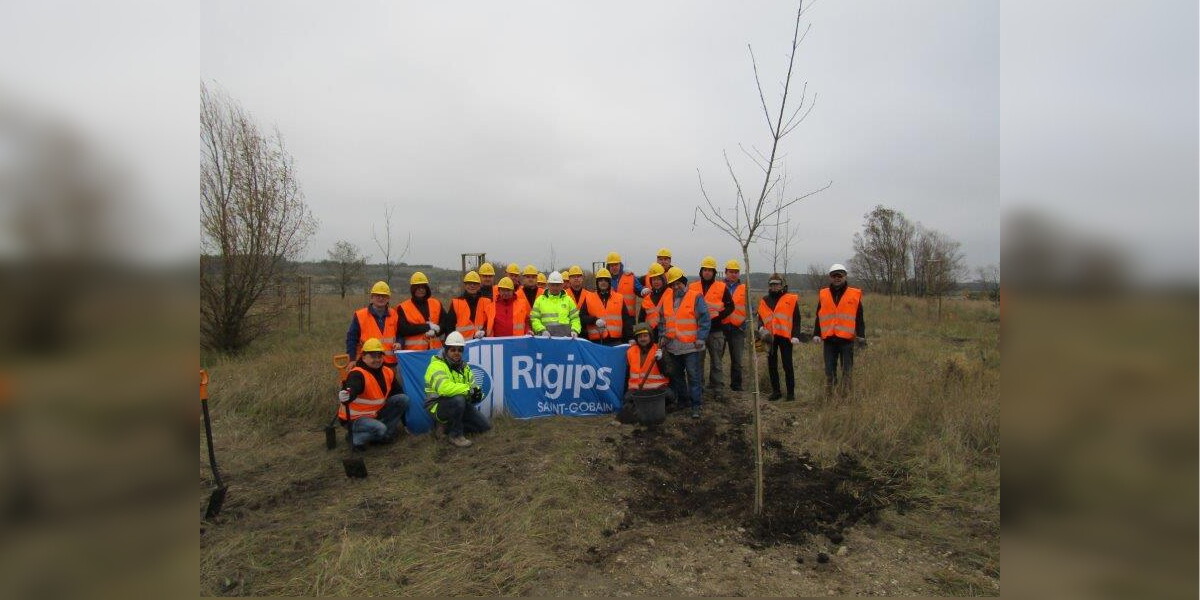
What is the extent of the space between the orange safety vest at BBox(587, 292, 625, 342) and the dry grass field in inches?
65.8

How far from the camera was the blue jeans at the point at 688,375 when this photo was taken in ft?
Answer: 22.6

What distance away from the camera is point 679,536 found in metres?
3.72

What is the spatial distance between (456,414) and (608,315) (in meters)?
2.80

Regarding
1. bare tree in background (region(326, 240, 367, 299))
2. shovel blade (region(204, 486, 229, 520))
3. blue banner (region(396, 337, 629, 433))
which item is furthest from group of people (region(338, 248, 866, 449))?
bare tree in background (region(326, 240, 367, 299))

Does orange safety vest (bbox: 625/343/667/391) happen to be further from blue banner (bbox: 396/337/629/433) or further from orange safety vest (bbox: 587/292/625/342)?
orange safety vest (bbox: 587/292/625/342)

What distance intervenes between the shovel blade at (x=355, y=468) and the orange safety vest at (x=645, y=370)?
10.7 feet

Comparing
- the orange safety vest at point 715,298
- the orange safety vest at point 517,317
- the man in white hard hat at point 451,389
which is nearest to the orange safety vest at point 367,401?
the man in white hard hat at point 451,389

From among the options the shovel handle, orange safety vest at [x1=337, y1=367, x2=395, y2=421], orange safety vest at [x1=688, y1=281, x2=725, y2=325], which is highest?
orange safety vest at [x1=688, y1=281, x2=725, y2=325]

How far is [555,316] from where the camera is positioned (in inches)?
287

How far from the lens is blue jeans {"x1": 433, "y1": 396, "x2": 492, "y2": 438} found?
19.2 ft
